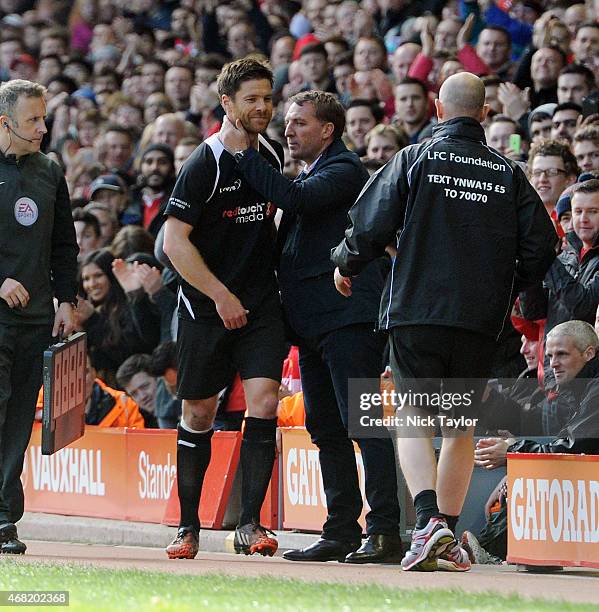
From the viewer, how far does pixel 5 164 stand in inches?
348

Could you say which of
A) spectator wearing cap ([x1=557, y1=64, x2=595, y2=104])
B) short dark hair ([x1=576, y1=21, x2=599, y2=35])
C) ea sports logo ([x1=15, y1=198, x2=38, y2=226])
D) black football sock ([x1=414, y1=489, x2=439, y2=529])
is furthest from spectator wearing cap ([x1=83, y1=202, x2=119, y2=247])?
black football sock ([x1=414, y1=489, x2=439, y2=529])

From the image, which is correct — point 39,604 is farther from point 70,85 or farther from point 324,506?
point 70,85

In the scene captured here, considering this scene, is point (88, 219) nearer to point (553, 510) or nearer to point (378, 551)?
point (378, 551)

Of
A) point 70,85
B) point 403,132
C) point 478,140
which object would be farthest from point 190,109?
point 478,140

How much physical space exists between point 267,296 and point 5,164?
1718 mm

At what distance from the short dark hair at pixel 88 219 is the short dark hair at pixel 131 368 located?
2.07m

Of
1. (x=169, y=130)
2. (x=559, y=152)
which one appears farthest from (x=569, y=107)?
(x=169, y=130)

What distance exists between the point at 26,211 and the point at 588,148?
431 centimetres

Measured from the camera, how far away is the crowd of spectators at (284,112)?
1010 cm

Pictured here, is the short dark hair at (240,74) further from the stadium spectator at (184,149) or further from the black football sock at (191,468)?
the stadium spectator at (184,149)

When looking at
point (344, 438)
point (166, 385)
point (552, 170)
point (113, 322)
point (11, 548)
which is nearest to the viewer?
point (344, 438)

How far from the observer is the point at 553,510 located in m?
8.04

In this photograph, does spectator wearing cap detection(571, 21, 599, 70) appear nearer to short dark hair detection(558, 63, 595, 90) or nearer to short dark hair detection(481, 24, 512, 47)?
short dark hair detection(558, 63, 595, 90)

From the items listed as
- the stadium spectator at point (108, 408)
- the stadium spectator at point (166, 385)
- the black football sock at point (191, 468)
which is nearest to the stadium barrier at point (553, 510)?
the black football sock at point (191, 468)
